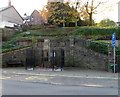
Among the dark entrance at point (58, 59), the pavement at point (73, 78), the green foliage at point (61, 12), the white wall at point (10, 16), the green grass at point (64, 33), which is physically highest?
the white wall at point (10, 16)

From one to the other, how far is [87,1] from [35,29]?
968cm

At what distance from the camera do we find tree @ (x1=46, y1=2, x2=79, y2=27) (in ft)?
85.5

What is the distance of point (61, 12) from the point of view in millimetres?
26141

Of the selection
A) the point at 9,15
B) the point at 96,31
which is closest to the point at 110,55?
the point at 96,31

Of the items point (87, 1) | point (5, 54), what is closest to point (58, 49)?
point (5, 54)

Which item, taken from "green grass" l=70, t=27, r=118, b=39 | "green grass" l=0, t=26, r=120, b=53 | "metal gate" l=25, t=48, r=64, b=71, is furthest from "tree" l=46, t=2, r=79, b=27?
"metal gate" l=25, t=48, r=64, b=71

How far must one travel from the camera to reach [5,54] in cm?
1816

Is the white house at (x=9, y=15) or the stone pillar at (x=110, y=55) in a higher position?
the white house at (x=9, y=15)

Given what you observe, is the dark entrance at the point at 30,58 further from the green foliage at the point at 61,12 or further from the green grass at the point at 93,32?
the green foliage at the point at 61,12

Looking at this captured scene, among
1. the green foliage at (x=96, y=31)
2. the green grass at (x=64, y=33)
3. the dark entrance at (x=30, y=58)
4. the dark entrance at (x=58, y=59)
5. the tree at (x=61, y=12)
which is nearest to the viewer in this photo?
the dark entrance at (x=30, y=58)

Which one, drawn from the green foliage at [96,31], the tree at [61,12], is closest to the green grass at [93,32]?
the green foliage at [96,31]

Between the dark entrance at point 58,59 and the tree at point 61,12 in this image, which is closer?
the dark entrance at point 58,59

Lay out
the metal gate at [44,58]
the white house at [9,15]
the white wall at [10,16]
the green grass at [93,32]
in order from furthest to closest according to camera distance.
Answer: the white wall at [10,16]
the white house at [9,15]
the green grass at [93,32]
the metal gate at [44,58]

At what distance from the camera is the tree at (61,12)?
85.5 feet
